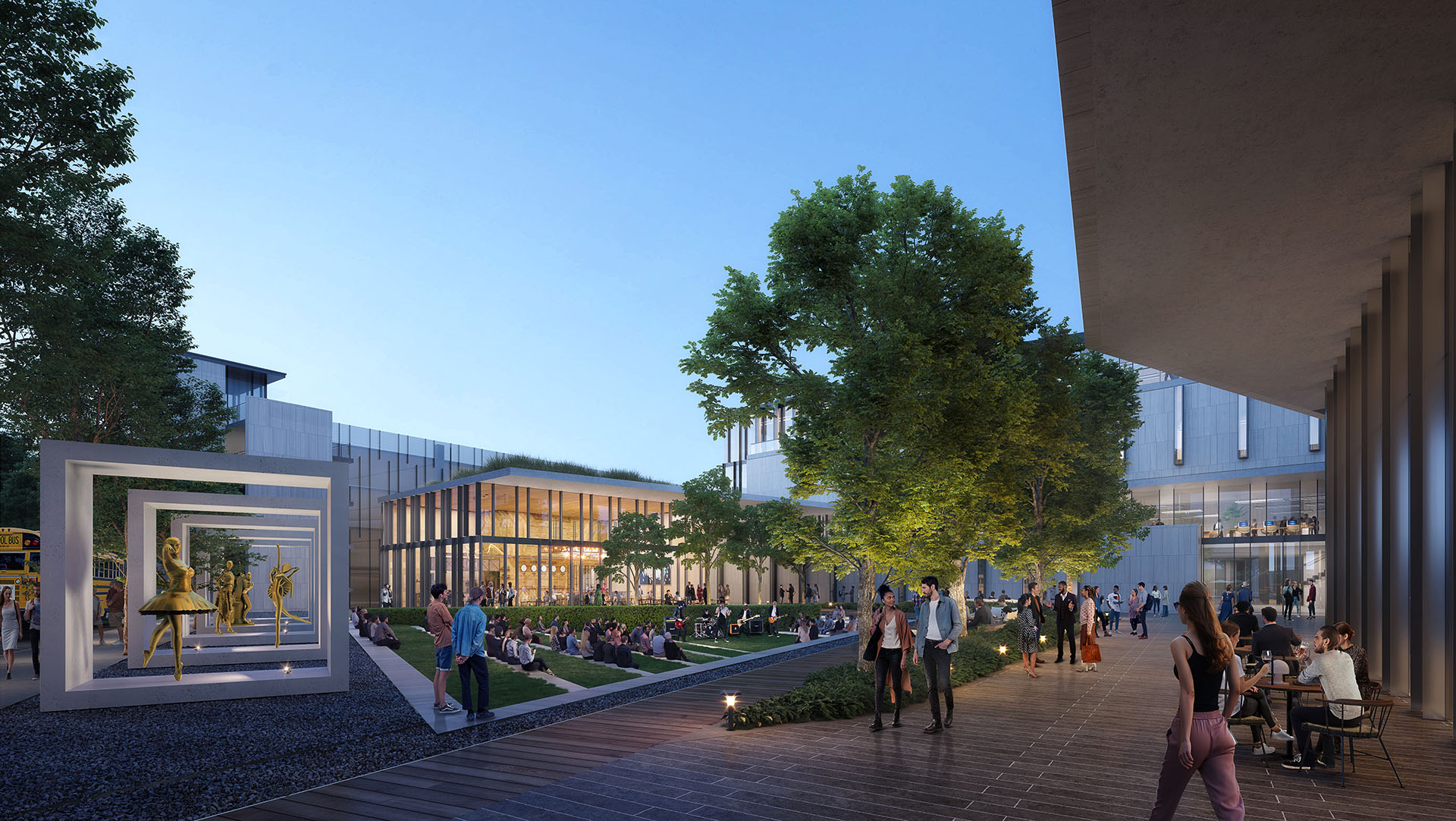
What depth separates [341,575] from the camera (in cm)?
1289

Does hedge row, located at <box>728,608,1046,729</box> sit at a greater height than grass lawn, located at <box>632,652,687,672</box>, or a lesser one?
greater

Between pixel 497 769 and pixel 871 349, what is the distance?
29.3ft

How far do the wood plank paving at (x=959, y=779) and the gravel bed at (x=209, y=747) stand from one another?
1.78 metres

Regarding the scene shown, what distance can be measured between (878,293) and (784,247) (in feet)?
6.89

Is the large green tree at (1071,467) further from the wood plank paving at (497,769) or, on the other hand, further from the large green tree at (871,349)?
the wood plank paving at (497,769)

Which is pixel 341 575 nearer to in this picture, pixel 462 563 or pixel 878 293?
pixel 878 293

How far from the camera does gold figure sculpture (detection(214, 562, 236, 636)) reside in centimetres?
2317

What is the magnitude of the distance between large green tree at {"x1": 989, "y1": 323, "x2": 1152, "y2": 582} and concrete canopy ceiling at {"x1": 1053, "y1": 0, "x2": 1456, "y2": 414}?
6.34 m

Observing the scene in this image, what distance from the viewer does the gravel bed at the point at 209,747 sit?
7.05 m

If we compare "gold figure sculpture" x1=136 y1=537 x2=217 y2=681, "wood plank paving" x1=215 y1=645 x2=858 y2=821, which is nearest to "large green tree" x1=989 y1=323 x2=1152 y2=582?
"wood plank paving" x1=215 y1=645 x2=858 y2=821

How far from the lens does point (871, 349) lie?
1421 cm

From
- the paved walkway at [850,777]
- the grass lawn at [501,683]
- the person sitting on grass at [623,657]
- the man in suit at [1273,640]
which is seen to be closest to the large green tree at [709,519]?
the grass lawn at [501,683]

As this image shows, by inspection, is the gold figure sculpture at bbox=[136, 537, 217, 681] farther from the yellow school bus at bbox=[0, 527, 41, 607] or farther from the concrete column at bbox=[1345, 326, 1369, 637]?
the concrete column at bbox=[1345, 326, 1369, 637]

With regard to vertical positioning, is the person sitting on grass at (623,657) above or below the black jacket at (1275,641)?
below
